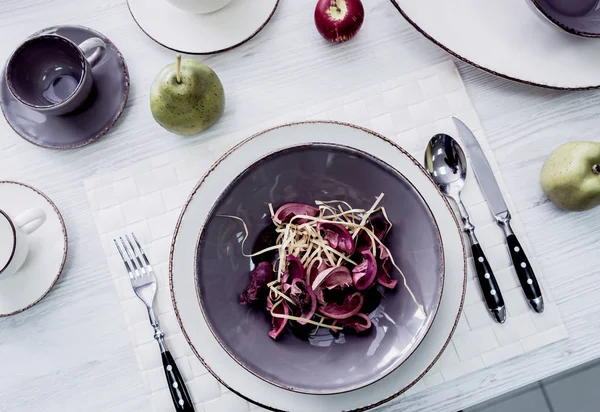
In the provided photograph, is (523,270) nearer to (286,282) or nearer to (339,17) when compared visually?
(286,282)

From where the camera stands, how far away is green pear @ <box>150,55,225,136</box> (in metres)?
0.79

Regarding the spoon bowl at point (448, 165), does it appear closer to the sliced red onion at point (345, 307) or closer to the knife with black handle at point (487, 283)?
the knife with black handle at point (487, 283)

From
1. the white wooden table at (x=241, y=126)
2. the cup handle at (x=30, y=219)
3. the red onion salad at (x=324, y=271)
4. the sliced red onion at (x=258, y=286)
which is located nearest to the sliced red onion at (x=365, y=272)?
the red onion salad at (x=324, y=271)

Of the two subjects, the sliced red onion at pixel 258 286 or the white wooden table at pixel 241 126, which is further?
the white wooden table at pixel 241 126

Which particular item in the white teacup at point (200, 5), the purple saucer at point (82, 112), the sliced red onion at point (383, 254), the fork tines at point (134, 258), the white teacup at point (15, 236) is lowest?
the sliced red onion at point (383, 254)

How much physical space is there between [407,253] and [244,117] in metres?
0.35

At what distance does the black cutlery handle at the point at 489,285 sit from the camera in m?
0.81

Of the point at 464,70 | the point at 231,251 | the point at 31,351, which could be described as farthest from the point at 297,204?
the point at 31,351

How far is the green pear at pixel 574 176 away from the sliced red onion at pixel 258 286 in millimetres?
449

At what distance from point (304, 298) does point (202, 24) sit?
1.54ft

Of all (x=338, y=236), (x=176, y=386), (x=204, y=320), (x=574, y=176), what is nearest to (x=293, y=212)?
(x=338, y=236)

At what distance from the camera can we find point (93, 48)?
0.87 metres

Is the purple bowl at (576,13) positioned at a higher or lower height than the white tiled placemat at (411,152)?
higher

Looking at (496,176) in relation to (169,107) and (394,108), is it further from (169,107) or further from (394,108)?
(169,107)
